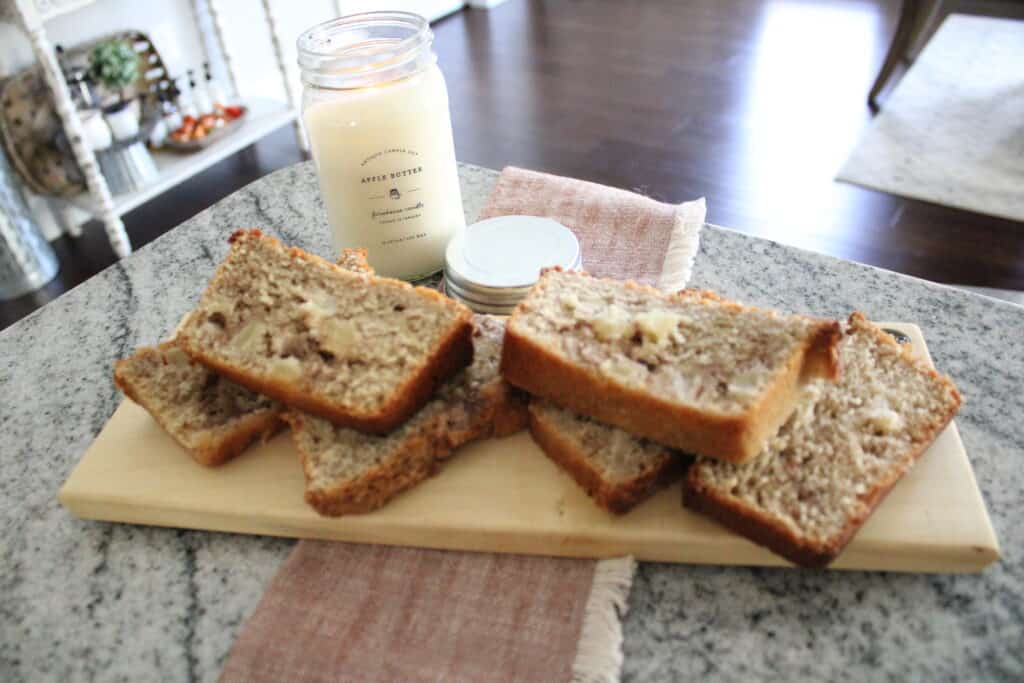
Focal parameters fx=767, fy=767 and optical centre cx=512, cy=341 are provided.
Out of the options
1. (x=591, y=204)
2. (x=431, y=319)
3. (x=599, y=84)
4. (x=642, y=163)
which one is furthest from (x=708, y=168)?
(x=431, y=319)

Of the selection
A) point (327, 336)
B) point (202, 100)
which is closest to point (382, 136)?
point (327, 336)

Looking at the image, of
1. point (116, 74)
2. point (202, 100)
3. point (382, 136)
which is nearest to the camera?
point (382, 136)

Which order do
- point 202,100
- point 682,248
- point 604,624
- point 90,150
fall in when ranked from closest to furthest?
1. point 604,624
2. point 682,248
3. point 90,150
4. point 202,100

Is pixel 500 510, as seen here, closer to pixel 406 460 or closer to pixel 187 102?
pixel 406 460

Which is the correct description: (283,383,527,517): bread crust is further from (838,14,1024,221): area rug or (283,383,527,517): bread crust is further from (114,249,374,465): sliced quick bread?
(838,14,1024,221): area rug

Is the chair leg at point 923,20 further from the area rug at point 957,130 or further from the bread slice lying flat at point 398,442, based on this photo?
the bread slice lying flat at point 398,442

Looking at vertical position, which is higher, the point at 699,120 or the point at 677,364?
the point at 677,364

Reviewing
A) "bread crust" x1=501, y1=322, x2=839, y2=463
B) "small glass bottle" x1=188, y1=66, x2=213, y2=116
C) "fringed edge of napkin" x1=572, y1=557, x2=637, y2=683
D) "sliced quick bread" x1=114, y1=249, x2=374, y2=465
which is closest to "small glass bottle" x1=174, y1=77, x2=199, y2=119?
"small glass bottle" x1=188, y1=66, x2=213, y2=116
